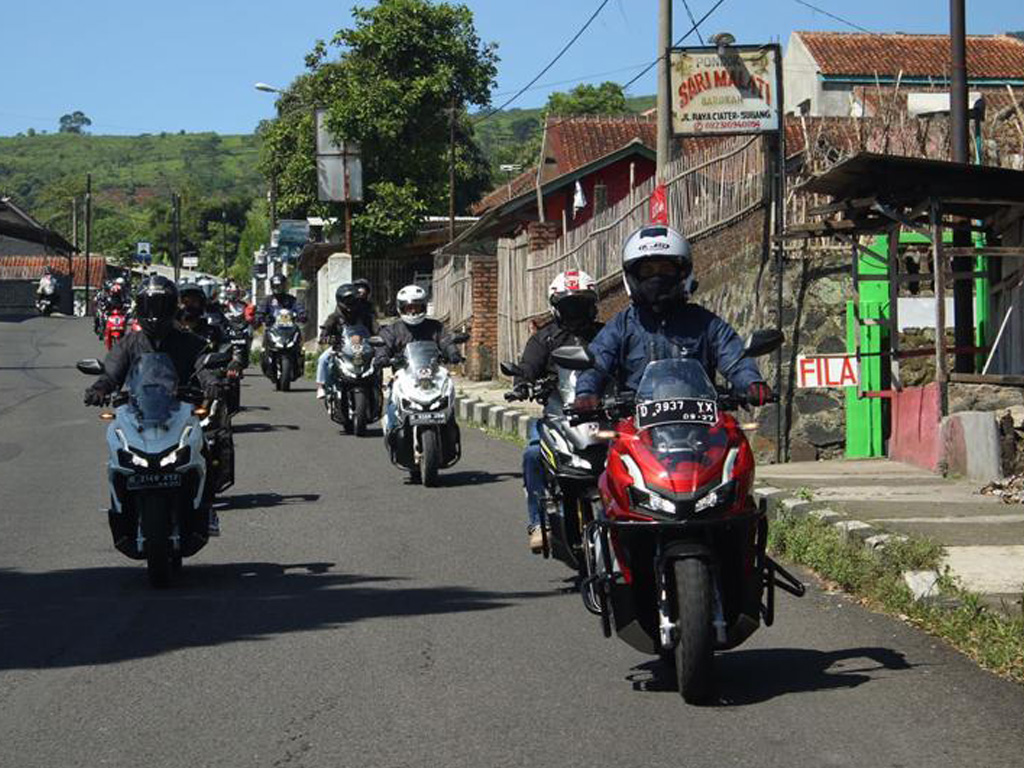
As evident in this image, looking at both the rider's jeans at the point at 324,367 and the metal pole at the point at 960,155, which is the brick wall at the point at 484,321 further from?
the metal pole at the point at 960,155

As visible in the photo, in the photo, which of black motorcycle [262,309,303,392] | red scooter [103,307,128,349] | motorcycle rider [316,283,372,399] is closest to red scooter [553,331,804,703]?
motorcycle rider [316,283,372,399]

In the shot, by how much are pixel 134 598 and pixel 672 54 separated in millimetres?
11768

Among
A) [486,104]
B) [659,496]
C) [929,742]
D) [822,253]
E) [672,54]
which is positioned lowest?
[929,742]

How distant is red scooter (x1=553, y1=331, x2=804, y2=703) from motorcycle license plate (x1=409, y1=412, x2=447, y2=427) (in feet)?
27.9

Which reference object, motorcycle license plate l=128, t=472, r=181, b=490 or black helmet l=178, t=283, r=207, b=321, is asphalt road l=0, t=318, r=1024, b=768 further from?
black helmet l=178, t=283, r=207, b=321

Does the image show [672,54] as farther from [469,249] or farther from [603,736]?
[469,249]

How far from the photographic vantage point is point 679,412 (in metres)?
6.71

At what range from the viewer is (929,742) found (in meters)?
6.18

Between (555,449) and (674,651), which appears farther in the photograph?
(555,449)

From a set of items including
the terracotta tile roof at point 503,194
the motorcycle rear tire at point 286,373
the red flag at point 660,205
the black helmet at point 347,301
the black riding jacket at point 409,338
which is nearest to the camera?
the black riding jacket at point 409,338

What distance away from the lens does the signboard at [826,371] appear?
591 inches

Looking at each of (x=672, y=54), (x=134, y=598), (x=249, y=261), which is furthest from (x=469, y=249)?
(x=249, y=261)

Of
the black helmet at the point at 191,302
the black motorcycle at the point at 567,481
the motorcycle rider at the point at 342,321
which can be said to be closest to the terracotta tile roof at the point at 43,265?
the motorcycle rider at the point at 342,321

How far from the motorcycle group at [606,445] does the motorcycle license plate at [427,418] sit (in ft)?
0.04
